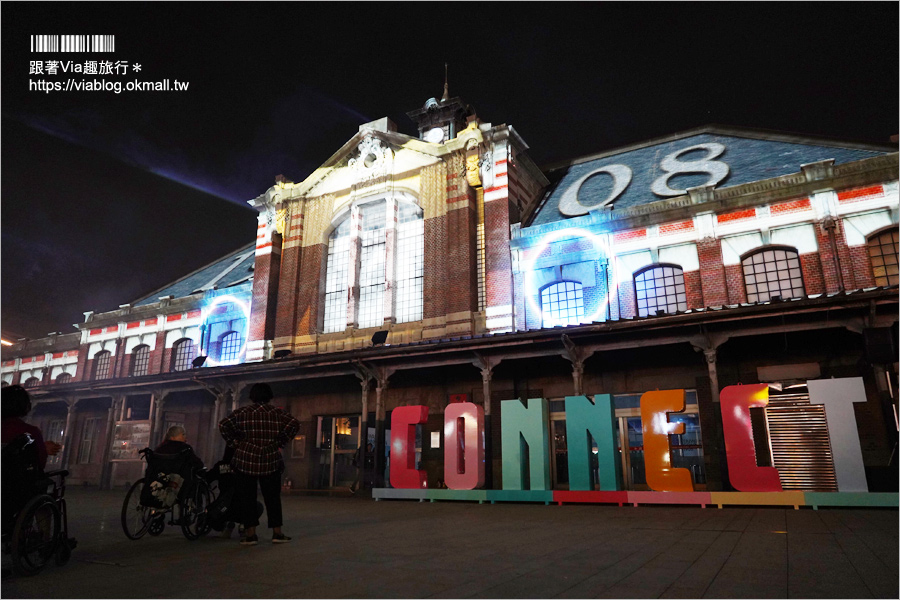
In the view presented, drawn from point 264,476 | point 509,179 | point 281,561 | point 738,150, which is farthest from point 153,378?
point 738,150

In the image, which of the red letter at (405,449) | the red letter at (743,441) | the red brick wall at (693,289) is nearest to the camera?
the red letter at (743,441)

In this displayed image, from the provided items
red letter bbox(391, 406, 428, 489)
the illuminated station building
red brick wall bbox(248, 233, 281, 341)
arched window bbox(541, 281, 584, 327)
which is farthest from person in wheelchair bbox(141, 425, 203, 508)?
red brick wall bbox(248, 233, 281, 341)

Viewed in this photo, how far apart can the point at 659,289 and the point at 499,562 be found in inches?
550

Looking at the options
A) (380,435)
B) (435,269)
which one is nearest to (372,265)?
(435,269)

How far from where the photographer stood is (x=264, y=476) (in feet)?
22.0

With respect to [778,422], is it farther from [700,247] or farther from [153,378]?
[153,378]

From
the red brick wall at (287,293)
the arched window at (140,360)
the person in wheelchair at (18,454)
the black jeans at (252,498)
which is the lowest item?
the black jeans at (252,498)

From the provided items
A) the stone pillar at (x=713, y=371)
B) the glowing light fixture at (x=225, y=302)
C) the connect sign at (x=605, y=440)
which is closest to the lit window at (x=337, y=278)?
the glowing light fixture at (x=225, y=302)

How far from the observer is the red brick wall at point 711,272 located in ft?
53.9

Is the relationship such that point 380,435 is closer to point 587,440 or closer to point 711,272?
point 587,440

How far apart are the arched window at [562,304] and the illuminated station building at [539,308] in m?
0.05

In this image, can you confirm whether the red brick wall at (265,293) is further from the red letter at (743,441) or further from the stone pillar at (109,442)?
the red letter at (743,441)

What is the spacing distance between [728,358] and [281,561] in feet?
44.1

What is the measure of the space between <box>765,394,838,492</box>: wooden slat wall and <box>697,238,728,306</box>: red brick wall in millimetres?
3396
